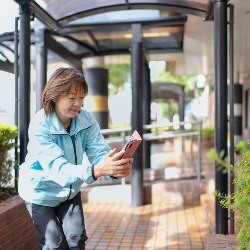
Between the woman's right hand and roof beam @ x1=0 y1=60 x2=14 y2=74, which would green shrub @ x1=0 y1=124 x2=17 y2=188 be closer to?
roof beam @ x1=0 y1=60 x2=14 y2=74

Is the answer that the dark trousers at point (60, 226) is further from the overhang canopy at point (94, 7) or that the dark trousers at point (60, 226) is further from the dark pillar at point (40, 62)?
the dark pillar at point (40, 62)

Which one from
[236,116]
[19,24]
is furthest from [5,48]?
[236,116]

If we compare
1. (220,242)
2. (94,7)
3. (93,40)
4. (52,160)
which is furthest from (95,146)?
(93,40)

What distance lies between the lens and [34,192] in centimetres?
207

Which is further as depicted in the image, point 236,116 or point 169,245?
point 236,116

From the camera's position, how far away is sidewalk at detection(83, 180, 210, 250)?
348 cm

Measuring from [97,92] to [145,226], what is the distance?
14.2 ft

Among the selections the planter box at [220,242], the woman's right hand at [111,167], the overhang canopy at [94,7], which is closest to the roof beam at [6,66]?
the overhang canopy at [94,7]

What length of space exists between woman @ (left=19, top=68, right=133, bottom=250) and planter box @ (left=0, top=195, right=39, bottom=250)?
1.92 ft

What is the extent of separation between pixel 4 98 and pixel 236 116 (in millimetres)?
9642

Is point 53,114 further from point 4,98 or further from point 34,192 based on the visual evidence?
point 4,98

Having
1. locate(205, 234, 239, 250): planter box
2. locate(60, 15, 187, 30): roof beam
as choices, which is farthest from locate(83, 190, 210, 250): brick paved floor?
locate(60, 15, 187, 30): roof beam

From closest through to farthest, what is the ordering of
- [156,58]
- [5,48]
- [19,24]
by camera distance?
[19,24], [5,48], [156,58]

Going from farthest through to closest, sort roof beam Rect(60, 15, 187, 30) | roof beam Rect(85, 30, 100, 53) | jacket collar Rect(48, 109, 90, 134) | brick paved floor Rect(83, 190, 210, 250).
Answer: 1. roof beam Rect(85, 30, 100, 53)
2. roof beam Rect(60, 15, 187, 30)
3. brick paved floor Rect(83, 190, 210, 250)
4. jacket collar Rect(48, 109, 90, 134)
